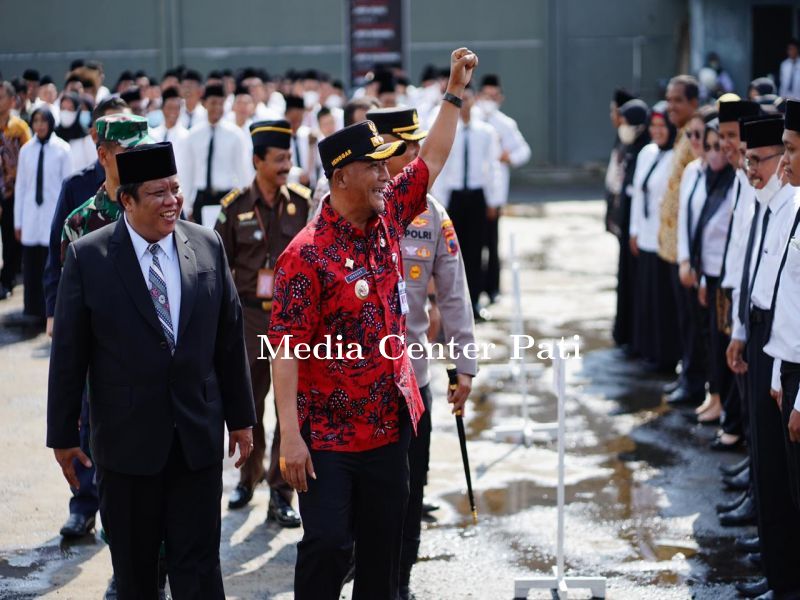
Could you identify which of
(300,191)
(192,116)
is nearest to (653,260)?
(300,191)

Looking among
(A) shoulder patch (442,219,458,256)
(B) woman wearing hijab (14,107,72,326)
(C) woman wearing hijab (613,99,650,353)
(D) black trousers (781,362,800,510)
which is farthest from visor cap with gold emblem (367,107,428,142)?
(B) woman wearing hijab (14,107,72,326)

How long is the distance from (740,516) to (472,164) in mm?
7215

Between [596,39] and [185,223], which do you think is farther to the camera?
[596,39]

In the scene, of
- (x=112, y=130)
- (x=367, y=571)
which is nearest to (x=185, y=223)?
(x=112, y=130)

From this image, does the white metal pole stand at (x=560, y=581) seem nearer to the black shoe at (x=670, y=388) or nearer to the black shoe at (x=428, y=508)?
the black shoe at (x=428, y=508)

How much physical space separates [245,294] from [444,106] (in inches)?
99.2

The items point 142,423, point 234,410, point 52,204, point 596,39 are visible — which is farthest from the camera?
point 596,39

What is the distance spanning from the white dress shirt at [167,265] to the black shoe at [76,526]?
2499 mm

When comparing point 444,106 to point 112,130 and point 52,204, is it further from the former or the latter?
point 52,204

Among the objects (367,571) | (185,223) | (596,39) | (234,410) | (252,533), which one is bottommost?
(252,533)

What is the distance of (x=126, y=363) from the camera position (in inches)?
189

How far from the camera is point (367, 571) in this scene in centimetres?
490

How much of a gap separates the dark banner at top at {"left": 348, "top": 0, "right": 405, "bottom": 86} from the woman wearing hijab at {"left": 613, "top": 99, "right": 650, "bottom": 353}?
873 centimetres

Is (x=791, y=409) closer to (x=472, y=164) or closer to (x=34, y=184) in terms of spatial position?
(x=472, y=164)
